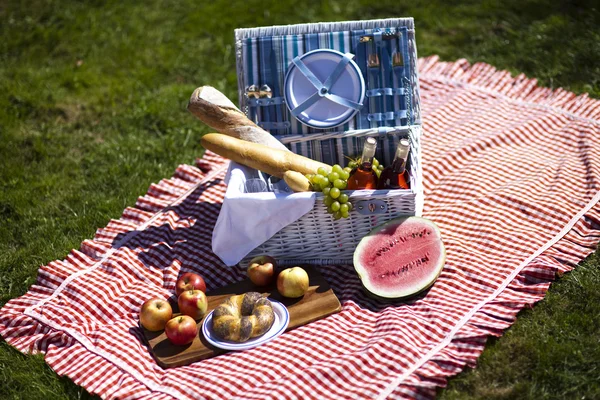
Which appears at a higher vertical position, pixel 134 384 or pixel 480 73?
pixel 480 73

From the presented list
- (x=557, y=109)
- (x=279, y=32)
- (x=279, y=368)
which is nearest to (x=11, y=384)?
(x=279, y=368)

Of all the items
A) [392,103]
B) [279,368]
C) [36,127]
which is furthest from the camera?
[36,127]

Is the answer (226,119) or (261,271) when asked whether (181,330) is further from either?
(226,119)

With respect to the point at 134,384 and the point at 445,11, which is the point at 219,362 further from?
the point at 445,11

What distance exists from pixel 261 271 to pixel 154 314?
72 cm

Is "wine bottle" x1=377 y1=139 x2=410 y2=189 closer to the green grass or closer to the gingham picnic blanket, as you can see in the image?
the gingham picnic blanket

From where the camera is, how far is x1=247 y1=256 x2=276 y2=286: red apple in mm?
4438

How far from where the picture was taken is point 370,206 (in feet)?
14.5

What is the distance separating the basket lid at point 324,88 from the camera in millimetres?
5078

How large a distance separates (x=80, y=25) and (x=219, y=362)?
17.9 ft

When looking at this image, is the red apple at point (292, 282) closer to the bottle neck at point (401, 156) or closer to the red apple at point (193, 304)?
the red apple at point (193, 304)

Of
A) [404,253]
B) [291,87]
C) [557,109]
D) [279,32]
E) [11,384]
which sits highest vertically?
[279,32]

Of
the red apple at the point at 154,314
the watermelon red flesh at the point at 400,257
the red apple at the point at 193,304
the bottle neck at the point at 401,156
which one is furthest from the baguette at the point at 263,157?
the red apple at the point at 154,314

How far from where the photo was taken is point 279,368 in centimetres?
383
